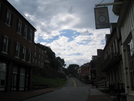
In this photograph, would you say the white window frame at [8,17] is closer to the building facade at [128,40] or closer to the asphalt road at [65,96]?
the asphalt road at [65,96]

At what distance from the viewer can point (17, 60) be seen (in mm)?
22094

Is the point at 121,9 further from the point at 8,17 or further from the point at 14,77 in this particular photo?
the point at 14,77

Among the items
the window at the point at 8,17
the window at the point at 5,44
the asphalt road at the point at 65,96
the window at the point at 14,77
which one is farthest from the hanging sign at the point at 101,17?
the window at the point at 14,77

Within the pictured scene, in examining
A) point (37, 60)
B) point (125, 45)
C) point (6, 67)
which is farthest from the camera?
point (37, 60)

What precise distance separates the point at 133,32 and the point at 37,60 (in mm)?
A: 60300

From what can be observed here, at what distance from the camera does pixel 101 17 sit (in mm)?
9242

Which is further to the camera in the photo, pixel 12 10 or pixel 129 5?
pixel 12 10

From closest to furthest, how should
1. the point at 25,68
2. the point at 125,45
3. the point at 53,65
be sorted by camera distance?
the point at 125,45 → the point at 25,68 → the point at 53,65

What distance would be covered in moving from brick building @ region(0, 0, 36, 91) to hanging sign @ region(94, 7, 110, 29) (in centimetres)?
1205

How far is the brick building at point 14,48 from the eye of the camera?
747 inches

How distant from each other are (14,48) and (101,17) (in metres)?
15.0

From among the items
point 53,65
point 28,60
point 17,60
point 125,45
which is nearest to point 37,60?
point 53,65

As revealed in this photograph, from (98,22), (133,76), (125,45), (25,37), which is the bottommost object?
(133,76)

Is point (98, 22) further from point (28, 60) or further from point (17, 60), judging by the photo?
point (28, 60)
